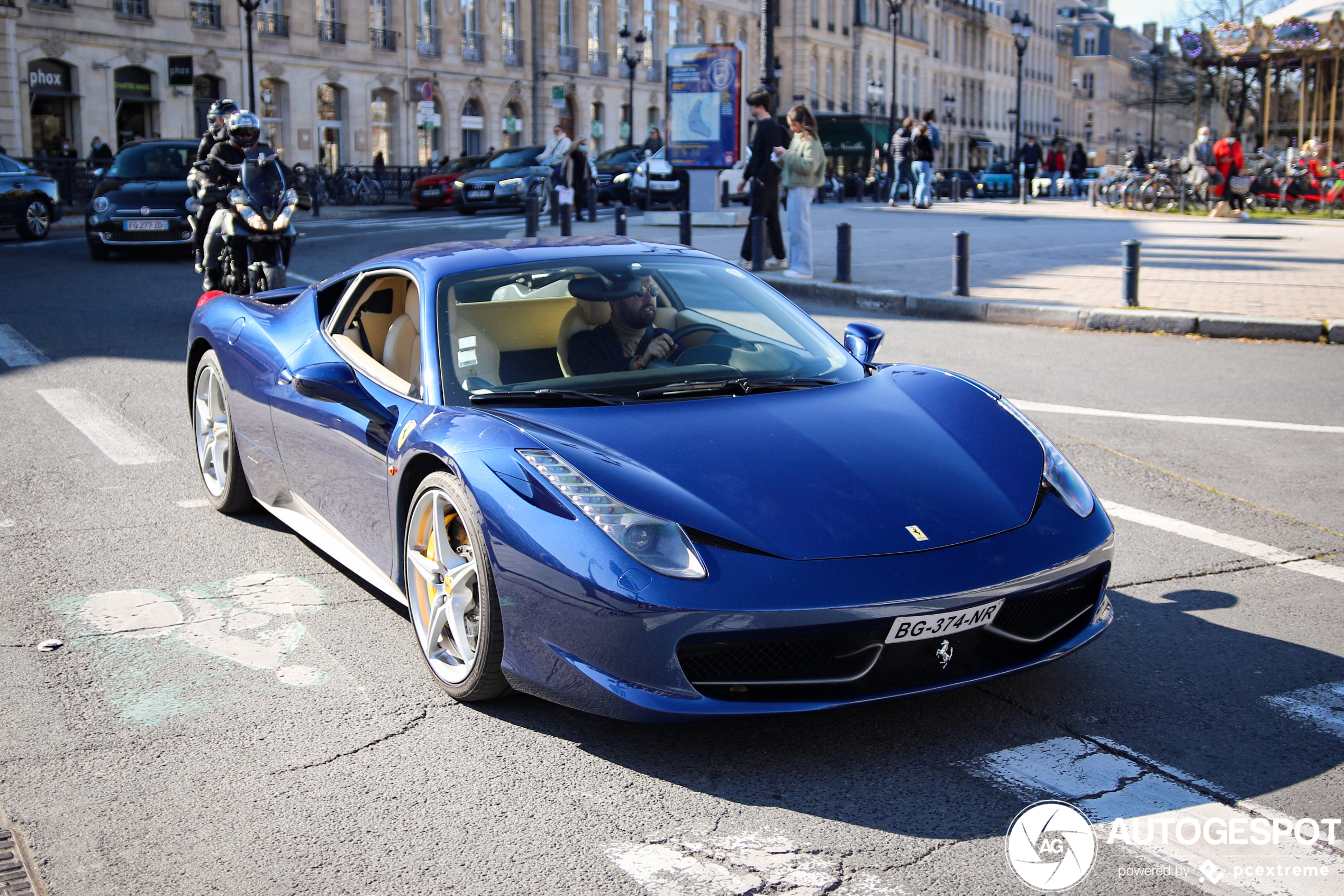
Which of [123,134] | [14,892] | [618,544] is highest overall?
[123,134]

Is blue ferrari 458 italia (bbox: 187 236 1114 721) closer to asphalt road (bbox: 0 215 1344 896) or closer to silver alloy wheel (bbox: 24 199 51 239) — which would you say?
asphalt road (bbox: 0 215 1344 896)

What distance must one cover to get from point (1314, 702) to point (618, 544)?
6.42 ft

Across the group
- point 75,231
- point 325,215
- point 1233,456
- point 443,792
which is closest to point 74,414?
point 443,792

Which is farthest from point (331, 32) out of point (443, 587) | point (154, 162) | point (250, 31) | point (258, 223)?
point (443, 587)

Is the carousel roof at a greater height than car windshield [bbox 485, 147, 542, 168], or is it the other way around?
the carousel roof

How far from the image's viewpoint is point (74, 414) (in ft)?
25.6

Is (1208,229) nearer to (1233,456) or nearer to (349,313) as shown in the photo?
(1233,456)

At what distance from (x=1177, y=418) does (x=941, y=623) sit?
16.7ft

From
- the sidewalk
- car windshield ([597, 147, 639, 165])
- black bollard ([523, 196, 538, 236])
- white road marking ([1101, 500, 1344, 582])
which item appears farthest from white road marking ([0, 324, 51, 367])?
car windshield ([597, 147, 639, 165])

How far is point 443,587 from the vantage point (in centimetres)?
367

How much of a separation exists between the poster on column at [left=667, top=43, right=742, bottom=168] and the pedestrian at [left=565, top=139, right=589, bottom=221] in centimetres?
242

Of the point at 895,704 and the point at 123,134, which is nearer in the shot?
the point at 895,704

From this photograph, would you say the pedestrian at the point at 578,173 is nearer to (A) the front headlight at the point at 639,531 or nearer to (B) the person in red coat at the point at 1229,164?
(B) the person in red coat at the point at 1229,164

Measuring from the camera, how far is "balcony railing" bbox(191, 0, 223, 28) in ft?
134
